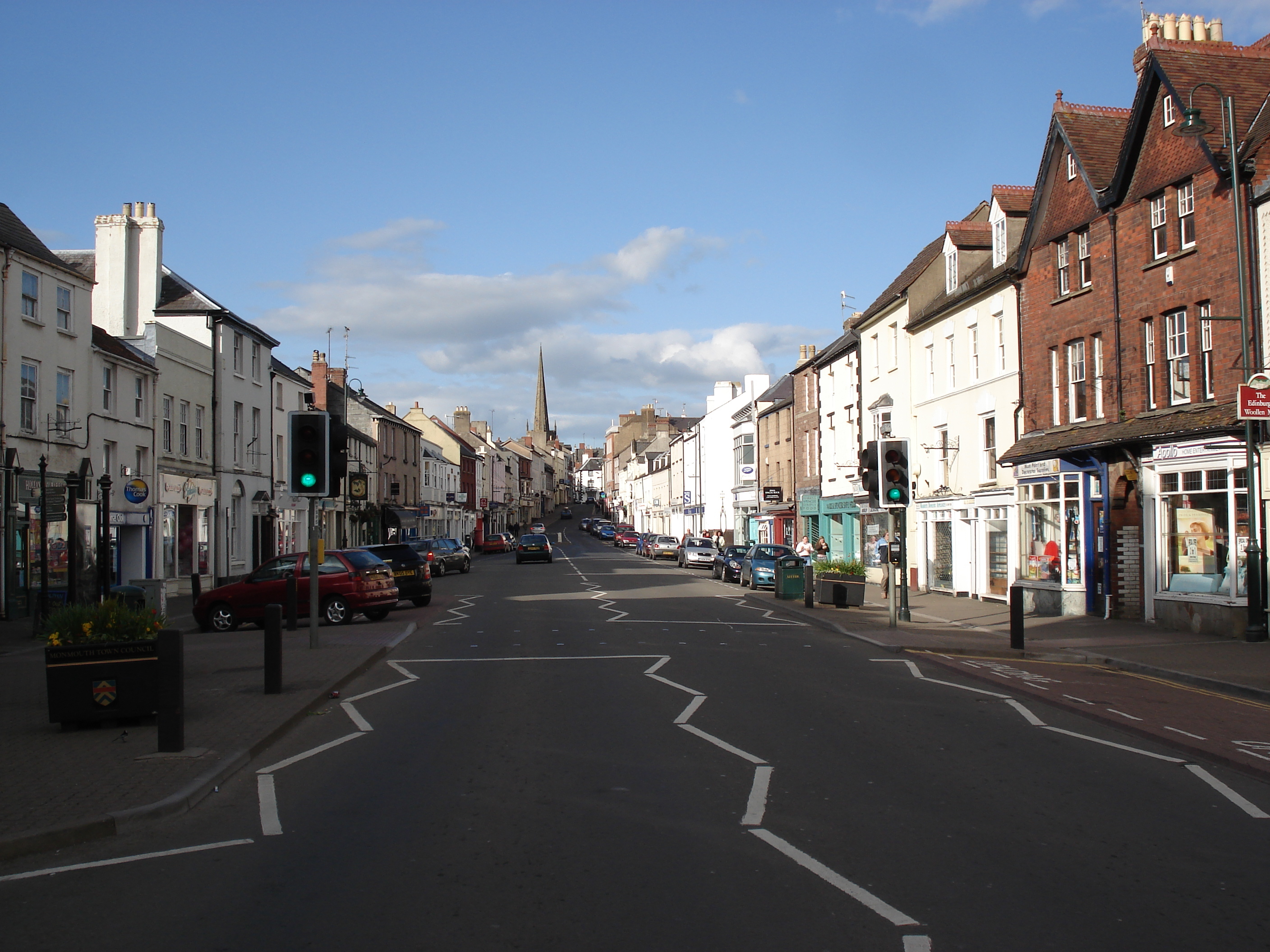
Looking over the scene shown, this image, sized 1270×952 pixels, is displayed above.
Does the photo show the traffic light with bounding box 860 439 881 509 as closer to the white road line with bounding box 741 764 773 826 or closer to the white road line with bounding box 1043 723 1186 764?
the white road line with bounding box 1043 723 1186 764

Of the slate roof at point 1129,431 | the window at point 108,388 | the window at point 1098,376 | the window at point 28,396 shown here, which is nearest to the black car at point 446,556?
the window at point 108,388

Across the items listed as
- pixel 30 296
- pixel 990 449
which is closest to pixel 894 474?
pixel 990 449

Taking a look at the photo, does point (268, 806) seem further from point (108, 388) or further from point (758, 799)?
point (108, 388)

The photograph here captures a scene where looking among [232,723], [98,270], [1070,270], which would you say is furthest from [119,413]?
[1070,270]

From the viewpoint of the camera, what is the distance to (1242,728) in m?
10.7

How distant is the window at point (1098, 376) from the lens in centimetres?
2295

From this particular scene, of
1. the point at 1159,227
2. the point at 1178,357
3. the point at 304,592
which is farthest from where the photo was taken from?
the point at 304,592

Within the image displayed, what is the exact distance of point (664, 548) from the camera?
198 ft

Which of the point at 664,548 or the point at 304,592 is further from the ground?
the point at 304,592

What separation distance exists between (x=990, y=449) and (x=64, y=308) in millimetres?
24748

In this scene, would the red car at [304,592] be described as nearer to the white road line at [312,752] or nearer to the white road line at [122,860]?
the white road line at [312,752]

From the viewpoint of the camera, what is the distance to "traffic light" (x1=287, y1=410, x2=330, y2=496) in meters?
15.8

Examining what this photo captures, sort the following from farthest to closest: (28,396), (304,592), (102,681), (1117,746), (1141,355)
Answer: (28,396) < (304,592) < (1141,355) < (102,681) < (1117,746)

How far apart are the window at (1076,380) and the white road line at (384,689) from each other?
16.7 m
